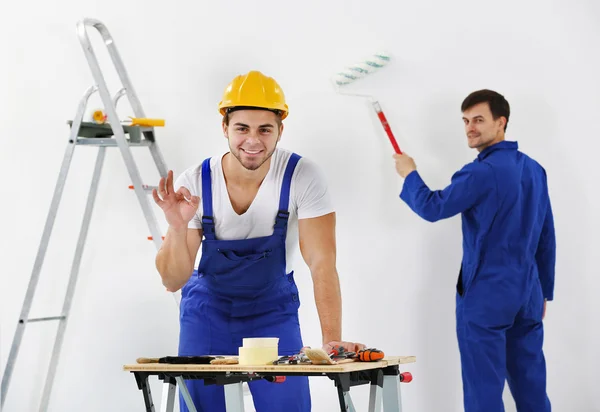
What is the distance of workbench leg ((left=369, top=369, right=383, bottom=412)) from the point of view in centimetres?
183

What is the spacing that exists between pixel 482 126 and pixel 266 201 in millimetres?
1102

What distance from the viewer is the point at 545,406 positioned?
3.07 m

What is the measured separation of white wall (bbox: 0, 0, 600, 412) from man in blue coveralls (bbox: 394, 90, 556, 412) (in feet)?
1.07

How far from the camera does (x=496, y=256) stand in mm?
2998

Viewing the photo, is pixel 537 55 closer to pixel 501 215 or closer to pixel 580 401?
pixel 501 215

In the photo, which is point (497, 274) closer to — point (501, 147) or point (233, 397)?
point (501, 147)

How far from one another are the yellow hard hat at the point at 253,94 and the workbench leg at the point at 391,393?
3.08 ft

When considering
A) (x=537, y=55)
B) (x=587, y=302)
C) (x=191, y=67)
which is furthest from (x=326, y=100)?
(x=587, y=302)

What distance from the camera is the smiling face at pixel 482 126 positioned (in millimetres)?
3115

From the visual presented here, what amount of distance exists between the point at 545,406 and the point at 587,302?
57 centimetres

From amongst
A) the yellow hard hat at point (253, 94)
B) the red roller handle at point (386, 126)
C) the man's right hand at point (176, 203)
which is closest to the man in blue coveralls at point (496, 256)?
the red roller handle at point (386, 126)

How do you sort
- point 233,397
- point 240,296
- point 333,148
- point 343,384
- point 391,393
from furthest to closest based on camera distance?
point 333,148 → point 240,296 → point 391,393 → point 233,397 → point 343,384

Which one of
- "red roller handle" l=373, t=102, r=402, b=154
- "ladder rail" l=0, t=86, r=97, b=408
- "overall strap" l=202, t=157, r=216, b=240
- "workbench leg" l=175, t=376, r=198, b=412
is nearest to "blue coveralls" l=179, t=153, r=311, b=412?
"overall strap" l=202, t=157, r=216, b=240

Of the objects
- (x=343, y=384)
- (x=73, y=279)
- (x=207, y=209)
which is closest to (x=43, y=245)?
(x=73, y=279)
